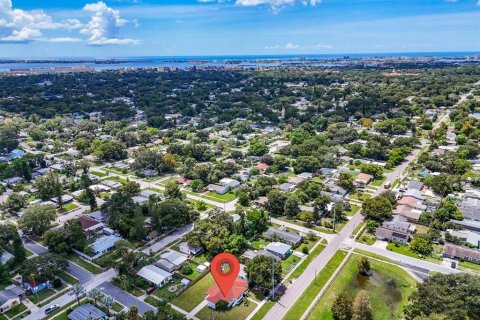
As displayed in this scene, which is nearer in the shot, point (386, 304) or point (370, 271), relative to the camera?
point (386, 304)

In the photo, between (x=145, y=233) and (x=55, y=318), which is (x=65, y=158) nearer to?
(x=145, y=233)

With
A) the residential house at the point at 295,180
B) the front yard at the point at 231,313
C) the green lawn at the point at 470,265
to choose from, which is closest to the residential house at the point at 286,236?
the front yard at the point at 231,313

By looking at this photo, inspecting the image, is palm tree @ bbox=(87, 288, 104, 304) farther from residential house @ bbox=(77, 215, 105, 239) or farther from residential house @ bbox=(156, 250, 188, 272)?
residential house @ bbox=(77, 215, 105, 239)

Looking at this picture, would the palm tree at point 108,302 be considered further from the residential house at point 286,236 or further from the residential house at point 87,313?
the residential house at point 286,236

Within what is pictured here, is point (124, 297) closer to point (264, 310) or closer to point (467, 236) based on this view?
point (264, 310)

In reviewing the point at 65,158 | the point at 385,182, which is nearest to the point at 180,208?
the point at 385,182

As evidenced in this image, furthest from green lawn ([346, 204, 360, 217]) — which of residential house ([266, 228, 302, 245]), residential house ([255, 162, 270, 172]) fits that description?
residential house ([255, 162, 270, 172])
